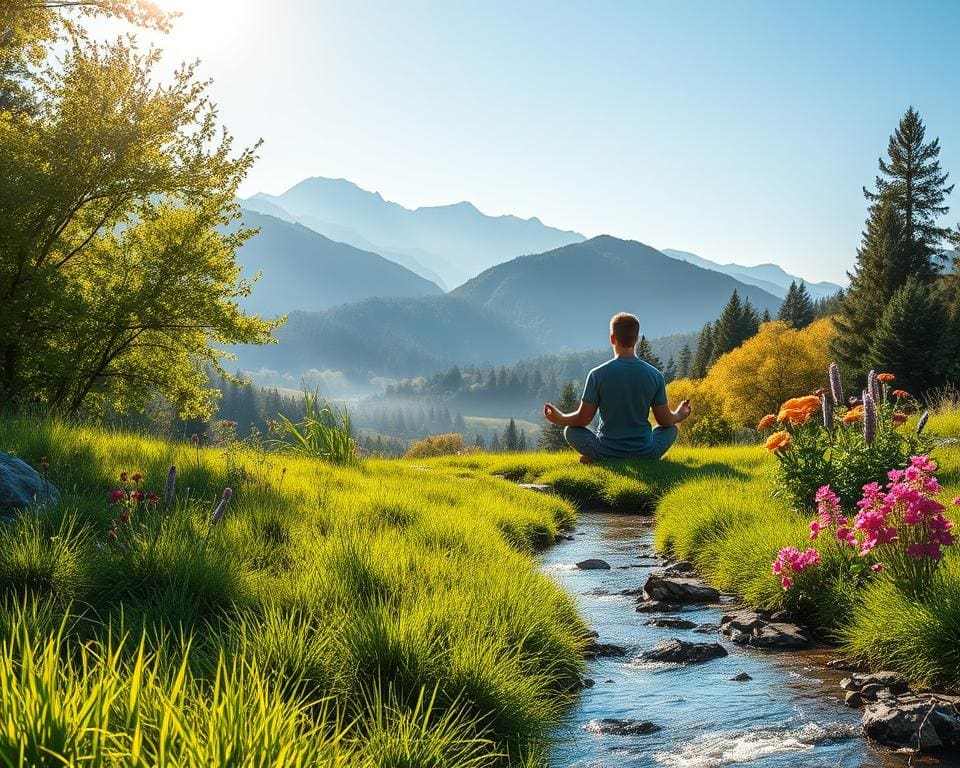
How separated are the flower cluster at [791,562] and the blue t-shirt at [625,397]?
9.73m

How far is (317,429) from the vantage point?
1398cm

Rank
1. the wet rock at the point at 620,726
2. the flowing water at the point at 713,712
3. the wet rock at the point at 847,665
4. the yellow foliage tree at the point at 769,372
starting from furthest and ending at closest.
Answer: the yellow foliage tree at the point at 769,372 < the wet rock at the point at 847,665 < the wet rock at the point at 620,726 < the flowing water at the point at 713,712

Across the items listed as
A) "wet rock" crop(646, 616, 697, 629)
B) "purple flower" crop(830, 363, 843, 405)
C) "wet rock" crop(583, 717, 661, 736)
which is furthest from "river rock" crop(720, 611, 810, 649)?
"purple flower" crop(830, 363, 843, 405)

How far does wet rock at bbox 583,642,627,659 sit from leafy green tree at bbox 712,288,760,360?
300ft

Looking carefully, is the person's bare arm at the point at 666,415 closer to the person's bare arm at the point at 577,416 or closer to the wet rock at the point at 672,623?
the person's bare arm at the point at 577,416

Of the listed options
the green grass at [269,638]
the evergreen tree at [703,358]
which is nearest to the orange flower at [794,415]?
the green grass at [269,638]

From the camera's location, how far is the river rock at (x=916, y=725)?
13.2 ft

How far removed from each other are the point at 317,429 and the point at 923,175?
64.9 meters

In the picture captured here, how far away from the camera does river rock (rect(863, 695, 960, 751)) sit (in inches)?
159

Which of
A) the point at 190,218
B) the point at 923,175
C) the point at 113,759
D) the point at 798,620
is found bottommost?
the point at 798,620

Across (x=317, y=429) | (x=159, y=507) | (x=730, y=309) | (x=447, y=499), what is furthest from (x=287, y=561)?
(x=730, y=309)

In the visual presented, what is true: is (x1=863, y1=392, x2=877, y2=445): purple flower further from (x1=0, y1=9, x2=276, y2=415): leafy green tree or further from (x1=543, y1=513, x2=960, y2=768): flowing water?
A: (x1=0, y1=9, x2=276, y2=415): leafy green tree

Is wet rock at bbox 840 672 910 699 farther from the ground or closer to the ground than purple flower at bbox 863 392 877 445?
closer to the ground

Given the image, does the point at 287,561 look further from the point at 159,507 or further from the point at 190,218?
the point at 190,218
